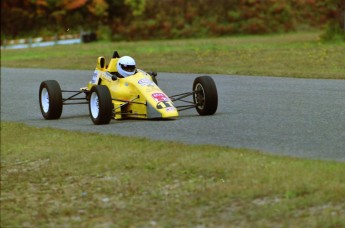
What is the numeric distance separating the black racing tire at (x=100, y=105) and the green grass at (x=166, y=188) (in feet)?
5.00

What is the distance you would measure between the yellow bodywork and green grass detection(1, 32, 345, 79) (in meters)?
6.91

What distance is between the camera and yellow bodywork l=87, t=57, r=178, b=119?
17203 millimetres

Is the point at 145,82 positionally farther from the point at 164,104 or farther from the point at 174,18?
the point at 174,18

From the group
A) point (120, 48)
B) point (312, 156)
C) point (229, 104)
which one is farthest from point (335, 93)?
point (120, 48)

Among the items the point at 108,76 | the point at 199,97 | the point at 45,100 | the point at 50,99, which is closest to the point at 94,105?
the point at 108,76

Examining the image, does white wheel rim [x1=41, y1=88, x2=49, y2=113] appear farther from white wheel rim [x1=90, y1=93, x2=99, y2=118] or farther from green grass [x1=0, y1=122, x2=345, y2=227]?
green grass [x1=0, y1=122, x2=345, y2=227]

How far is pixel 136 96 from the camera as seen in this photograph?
57.3ft

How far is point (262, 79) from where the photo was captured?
25.2 m

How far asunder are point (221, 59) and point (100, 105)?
1640cm

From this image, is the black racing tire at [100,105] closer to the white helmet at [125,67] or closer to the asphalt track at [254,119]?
the asphalt track at [254,119]

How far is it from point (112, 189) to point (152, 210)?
4.16ft

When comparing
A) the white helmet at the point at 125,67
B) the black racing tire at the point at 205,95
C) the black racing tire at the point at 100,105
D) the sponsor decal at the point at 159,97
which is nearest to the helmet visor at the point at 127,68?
the white helmet at the point at 125,67

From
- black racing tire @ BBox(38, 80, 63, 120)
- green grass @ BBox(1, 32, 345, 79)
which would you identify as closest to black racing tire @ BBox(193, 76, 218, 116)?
black racing tire @ BBox(38, 80, 63, 120)

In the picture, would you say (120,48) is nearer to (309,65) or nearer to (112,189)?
(309,65)
